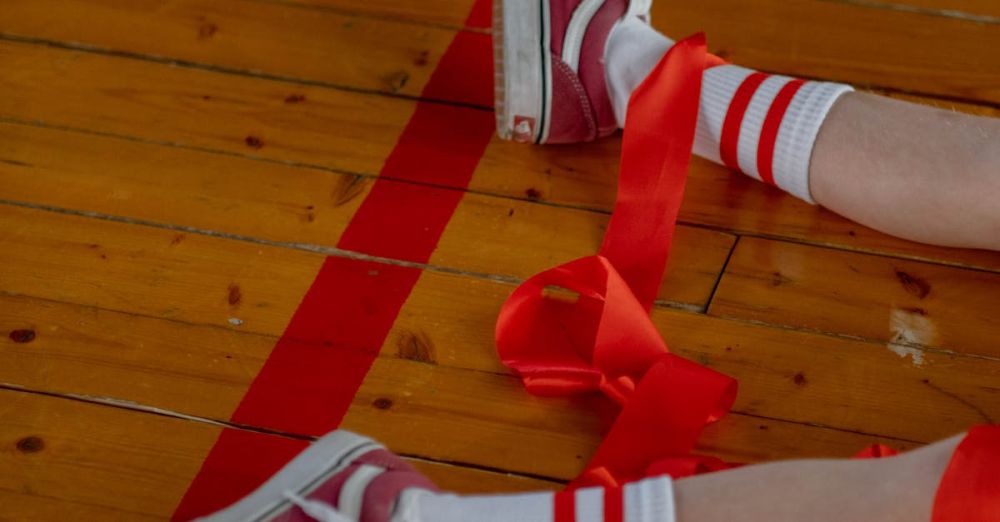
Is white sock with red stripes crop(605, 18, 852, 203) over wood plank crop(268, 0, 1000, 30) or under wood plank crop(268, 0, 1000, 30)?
under

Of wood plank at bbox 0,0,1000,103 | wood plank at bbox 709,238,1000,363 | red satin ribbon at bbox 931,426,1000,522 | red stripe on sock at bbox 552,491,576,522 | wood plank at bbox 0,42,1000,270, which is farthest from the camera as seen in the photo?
wood plank at bbox 0,0,1000,103

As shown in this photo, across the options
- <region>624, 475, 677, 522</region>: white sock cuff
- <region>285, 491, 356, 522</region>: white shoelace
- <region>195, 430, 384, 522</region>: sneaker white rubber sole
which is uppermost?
<region>195, 430, 384, 522</region>: sneaker white rubber sole

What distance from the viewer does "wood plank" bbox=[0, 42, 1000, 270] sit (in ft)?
4.17

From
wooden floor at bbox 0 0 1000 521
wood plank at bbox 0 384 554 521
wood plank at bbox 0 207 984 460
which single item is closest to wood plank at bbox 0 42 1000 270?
wooden floor at bbox 0 0 1000 521

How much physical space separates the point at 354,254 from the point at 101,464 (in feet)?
1.08

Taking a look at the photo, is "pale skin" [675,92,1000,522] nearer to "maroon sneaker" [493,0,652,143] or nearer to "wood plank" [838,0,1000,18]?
"maroon sneaker" [493,0,652,143]

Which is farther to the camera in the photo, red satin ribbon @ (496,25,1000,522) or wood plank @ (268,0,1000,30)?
wood plank @ (268,0,1000,30)

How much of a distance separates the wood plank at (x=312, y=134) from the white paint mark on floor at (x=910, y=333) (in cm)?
9

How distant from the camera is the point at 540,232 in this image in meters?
1.26

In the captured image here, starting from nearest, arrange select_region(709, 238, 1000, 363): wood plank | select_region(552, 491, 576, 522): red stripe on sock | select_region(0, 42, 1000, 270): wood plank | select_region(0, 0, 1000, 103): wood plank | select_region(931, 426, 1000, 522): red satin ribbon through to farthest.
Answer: select_region(931, 426, 1000, 522): red satin ribbon → select_region(552, 491, 576, 522): red stripe on sock → select_region(709, 238, 1000, 363): wood plank → select_region(0, 42, 1000, 270): wood plank → select_region(0, 0, 1000, 103): wood plank

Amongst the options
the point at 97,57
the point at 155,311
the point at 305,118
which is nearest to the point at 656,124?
the point at 305,118

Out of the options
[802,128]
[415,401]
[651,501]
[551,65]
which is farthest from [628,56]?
[651,501]

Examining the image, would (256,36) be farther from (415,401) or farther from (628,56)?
(415,401)

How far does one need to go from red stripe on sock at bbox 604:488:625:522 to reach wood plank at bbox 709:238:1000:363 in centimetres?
33
